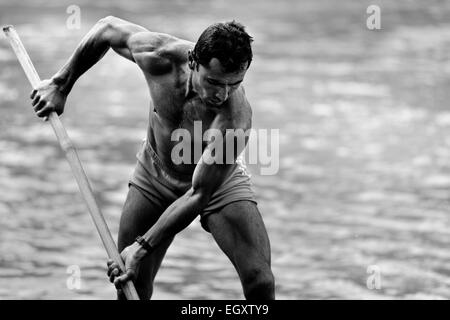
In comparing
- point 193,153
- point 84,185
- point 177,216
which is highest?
point 193,153

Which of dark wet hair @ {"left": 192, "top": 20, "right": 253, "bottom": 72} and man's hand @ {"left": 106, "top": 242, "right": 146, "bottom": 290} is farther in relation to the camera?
man's hand @ {"left": 106, "top": 242, "right": 146, "bottom": 290}

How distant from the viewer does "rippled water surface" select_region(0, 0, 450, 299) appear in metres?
7.34

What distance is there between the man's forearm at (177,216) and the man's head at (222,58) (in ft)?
1.67

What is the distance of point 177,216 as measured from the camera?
4.61 metres

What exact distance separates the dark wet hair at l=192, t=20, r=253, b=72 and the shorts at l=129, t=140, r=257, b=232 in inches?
28.0

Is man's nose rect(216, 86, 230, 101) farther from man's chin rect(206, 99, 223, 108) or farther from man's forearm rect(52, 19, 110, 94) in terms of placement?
man's forearm rect(52, 19, 110, 94)

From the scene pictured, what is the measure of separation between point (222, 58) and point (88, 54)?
1083mm

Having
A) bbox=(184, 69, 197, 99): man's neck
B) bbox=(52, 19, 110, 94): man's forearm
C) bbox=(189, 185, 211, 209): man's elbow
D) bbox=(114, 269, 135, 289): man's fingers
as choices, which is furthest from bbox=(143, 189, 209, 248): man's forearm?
bbox=(52, 19, 110, 94): man's forearm

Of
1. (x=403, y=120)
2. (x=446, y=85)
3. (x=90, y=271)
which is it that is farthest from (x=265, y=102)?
(x=90, y=271)

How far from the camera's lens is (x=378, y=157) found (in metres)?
10.3

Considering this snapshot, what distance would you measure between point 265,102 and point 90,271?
551 cm

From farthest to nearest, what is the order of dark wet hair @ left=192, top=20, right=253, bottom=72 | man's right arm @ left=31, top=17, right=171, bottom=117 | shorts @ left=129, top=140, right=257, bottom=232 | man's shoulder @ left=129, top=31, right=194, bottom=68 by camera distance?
man's right arm @ left=31, top=17, right=171, bottom=117 < shorts @ left=129, top=140, right=257, bottom=232 < man's shoulder @ left=129, top=31, right=194, bottom=68 < dark wet hair @ left=192, top=20, right=253, bottom=72

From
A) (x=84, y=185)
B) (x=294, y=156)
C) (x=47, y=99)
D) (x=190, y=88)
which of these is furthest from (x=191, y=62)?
(x=294, y=156)

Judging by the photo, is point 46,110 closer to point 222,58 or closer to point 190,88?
point 190,88
